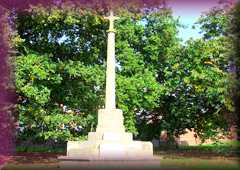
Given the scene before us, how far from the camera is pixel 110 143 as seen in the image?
1572cm

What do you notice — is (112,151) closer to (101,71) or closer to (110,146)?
(110,146)

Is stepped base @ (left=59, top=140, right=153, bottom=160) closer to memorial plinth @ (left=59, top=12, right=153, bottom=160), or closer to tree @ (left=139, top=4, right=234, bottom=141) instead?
memorial plinth @ (left=59, top=12, right=153, bottom=160)

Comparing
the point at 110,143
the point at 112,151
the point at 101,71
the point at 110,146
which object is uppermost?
the point at 101,71

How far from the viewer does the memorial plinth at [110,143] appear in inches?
599

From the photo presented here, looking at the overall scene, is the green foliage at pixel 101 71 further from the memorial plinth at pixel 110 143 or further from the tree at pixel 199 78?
the memorial plinth at pixel 110 143

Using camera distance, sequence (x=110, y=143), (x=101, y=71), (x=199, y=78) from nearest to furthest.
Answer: (x=110, y=143), (x=101, y=71), (x=199, y=78)

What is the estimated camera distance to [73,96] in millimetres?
25125

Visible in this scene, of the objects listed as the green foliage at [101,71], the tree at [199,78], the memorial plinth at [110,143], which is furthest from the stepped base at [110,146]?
the tree at [199,78]

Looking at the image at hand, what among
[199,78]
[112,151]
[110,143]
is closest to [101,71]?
[199,78]

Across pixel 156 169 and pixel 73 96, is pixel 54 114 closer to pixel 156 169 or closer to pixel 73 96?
pixel 73 96

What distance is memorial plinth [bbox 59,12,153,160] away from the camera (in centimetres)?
1522

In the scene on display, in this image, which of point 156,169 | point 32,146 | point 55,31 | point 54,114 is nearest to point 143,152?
point 156,169

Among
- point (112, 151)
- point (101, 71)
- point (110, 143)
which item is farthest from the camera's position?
point (101, 71)

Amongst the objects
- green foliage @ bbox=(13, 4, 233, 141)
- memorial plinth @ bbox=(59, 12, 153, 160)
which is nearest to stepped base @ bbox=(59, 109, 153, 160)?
memorial plinth @ bbox=(59, 12, 153, 160)
